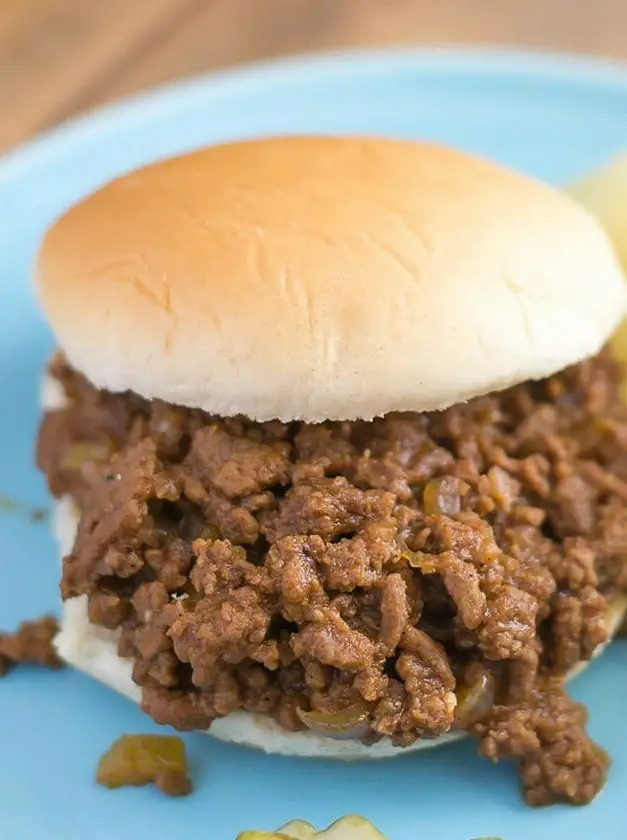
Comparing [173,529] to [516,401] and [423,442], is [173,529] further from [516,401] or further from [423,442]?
[516,401]

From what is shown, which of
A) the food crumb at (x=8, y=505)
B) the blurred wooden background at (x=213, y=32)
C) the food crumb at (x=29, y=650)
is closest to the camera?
the food crumb at (x=29, y=650)

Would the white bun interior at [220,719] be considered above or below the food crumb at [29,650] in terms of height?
above

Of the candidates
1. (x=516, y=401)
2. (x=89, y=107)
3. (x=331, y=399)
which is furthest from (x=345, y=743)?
(x=89, y=107)

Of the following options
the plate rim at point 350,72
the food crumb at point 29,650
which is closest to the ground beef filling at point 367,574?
the food crumb at point 29,650

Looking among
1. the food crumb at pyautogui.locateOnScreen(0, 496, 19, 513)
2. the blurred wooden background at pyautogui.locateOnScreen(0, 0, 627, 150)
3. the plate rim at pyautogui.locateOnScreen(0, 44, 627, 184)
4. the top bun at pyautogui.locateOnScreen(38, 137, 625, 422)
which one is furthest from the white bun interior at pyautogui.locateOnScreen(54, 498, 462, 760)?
the blurred wooden background at pyautogui.locateOnScreen(0, 0, 627, 150)

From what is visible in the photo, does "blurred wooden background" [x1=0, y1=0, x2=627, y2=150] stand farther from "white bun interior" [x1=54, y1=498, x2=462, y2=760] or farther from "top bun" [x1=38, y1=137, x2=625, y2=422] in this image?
"white bun interior" [x1=54, y1=498, x2=462, y2=760]

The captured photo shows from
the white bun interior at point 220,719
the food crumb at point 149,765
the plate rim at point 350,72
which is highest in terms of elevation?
the plate rim at point 350,72

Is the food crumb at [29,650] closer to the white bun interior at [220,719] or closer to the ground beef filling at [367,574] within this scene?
the white bun interior at [220,719]
